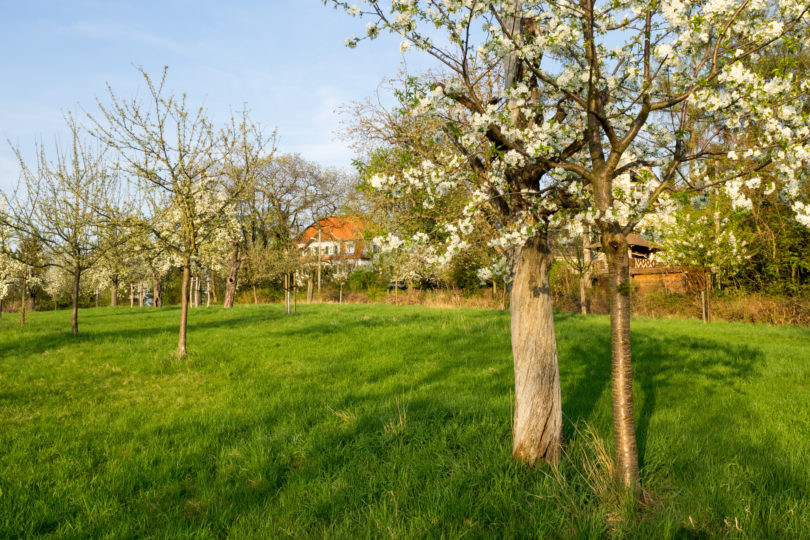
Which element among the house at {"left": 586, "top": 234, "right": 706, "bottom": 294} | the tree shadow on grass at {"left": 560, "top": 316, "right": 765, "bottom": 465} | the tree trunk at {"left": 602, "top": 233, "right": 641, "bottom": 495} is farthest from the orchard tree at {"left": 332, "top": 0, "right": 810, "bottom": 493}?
the house at {"left": 586, "top": 234, "right": 706, "bottom": 294}

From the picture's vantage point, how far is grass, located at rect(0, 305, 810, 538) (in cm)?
362

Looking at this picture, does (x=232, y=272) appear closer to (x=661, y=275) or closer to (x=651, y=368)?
(x=661, y=275)

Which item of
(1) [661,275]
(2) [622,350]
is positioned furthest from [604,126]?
(1) [661,275]

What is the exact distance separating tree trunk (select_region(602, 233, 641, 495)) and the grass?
0.31 m

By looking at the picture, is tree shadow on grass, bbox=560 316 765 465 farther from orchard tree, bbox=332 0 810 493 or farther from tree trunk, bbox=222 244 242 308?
tree trunk, bbox=222 244 242 308

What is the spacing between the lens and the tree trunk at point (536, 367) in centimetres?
442

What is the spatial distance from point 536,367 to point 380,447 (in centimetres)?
206

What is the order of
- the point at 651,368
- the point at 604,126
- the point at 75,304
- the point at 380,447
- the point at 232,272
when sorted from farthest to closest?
the point at 232,272
the point at 75,304
the point at 651,368
the point at 380,447
the point at 604,126

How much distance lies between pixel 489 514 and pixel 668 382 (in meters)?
5.92

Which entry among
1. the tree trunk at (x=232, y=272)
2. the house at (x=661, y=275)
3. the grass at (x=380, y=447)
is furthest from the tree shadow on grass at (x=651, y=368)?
the tree trunk at (x=232, y=272)

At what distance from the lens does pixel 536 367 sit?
4.43 metres

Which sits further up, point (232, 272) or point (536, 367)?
Answer: point (232, 272)

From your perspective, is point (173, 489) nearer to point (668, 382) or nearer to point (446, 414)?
point (446, 414)

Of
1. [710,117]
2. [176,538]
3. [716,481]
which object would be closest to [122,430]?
[176,538]
